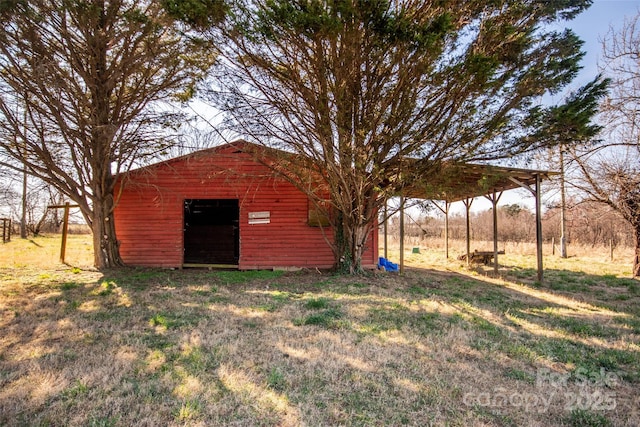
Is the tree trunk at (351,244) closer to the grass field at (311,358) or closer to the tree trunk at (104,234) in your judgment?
the grass field at (311,358)

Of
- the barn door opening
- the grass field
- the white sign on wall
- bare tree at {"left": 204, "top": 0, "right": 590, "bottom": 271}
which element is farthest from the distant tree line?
the barn door opening

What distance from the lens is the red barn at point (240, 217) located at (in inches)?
384

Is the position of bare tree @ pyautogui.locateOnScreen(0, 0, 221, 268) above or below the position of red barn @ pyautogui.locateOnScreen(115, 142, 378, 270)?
above

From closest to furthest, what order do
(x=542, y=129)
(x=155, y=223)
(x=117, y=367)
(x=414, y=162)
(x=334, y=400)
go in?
(x=334, y=400) < (x=117, y=367) < (x=542, y=129) < (x=414, y=162) < (x=155, y=223)

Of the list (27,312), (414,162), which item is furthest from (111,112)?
(414,162)

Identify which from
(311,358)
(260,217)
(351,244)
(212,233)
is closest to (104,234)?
(260,217)

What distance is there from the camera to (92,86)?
7898 mm

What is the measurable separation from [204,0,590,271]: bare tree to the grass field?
295cm

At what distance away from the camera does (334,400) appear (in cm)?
254

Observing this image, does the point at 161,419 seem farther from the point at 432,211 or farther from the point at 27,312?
the point at 432,211

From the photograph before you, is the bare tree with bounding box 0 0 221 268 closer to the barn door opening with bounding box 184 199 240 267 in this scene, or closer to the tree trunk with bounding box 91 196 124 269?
the tree trunk with bounding box 91 196 124 269

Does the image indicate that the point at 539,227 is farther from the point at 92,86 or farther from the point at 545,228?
the point at 545,228

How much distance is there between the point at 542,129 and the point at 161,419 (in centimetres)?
755

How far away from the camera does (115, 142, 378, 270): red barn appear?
9750 mm
